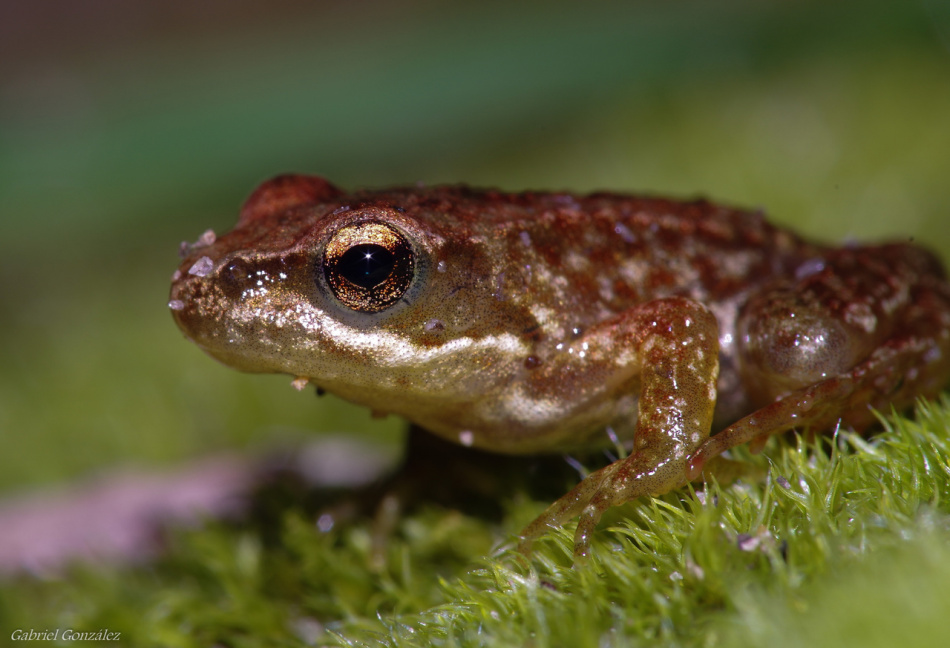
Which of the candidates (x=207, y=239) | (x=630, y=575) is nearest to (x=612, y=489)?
(x=630, y=575)

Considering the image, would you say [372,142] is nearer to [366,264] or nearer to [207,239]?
[207,239]

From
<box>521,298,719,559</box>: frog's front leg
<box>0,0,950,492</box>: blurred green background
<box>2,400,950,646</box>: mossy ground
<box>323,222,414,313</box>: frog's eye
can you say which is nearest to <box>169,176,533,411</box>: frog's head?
<box>323,222,414,313</box>: frog's eye

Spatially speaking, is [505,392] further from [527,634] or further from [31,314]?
[31,314]

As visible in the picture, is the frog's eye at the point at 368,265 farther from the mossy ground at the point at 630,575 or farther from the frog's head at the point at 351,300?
the mossy ground at the point at 630,575

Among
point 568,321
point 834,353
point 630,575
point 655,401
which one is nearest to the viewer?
point 630,575

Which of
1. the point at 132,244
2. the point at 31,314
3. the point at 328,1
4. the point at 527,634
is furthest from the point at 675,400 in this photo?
the point at 328,1
